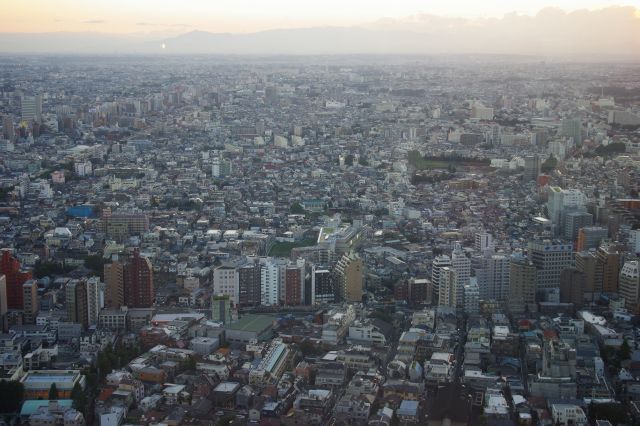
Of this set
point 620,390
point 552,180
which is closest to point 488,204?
point 552,180

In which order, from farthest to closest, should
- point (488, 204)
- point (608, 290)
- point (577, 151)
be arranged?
point (577, 151) < point (488, 204) < point (608, 290)

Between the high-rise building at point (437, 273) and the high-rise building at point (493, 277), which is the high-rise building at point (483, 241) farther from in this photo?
the high-rise building at point (437, 273)

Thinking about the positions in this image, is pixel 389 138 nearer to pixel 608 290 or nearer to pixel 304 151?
pixel 304 151

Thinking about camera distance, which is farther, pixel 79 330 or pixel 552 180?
pixel 552 180

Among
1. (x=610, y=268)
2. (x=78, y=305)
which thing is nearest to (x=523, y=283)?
(x=610, y=268)

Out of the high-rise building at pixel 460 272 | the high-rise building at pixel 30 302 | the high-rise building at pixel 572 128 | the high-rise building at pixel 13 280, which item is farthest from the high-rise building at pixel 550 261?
the high-rise building at pixel 572 128

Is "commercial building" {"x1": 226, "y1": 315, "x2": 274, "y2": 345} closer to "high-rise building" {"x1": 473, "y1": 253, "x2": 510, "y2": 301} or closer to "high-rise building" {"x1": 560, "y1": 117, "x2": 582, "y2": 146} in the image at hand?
"high-rise building" {"x1": 473, "y1": 253, "x2": 510, "y2": 301}

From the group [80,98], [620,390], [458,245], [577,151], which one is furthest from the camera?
[80,98]
